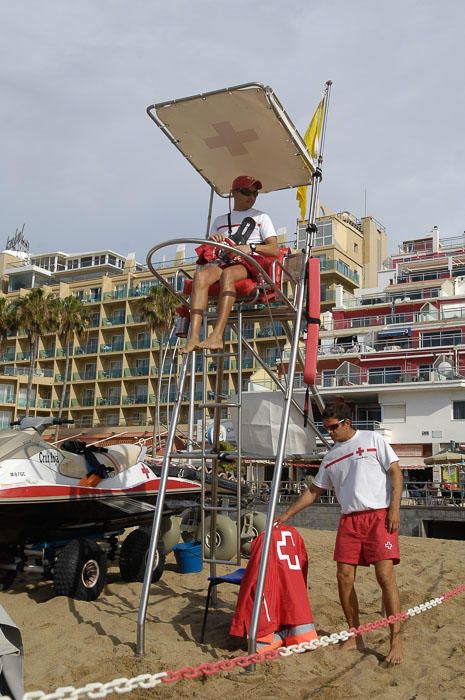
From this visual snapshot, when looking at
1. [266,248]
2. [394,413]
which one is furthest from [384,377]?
[266,248]

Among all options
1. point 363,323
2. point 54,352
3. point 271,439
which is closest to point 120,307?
point 54,352

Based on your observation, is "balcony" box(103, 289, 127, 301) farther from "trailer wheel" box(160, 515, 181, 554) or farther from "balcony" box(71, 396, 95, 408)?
"trailer wheel" box(160, 515, 181, 554)

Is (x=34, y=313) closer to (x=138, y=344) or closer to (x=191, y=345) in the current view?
(x=138, y=344)

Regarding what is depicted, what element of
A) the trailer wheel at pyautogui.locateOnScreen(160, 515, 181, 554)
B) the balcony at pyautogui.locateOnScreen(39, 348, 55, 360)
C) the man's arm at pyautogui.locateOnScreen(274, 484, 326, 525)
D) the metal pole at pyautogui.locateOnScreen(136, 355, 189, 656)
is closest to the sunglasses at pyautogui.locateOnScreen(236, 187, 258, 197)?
the metal pole at pyautogui.locateOnScreen(136, 355, 189, 656)

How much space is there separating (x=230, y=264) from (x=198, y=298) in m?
0.50

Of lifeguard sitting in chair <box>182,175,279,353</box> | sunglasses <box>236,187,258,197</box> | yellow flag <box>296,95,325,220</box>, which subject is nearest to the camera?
lifeguard sitting in chair <box>182,175,279,353</box>

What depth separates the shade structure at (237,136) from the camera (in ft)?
21.1

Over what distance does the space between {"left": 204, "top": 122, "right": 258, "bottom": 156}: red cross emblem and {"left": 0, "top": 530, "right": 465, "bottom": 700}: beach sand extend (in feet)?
15.6

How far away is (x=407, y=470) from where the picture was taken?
4091cm

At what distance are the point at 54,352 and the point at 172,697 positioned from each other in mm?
75986

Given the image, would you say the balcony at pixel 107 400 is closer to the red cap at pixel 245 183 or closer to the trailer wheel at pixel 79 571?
the trailer wheel at pixel 79 571

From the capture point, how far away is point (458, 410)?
130 feet

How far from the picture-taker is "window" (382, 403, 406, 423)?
4141 centimetres

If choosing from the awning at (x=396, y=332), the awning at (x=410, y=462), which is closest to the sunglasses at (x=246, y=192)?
the awning at (x=410, y=462)
